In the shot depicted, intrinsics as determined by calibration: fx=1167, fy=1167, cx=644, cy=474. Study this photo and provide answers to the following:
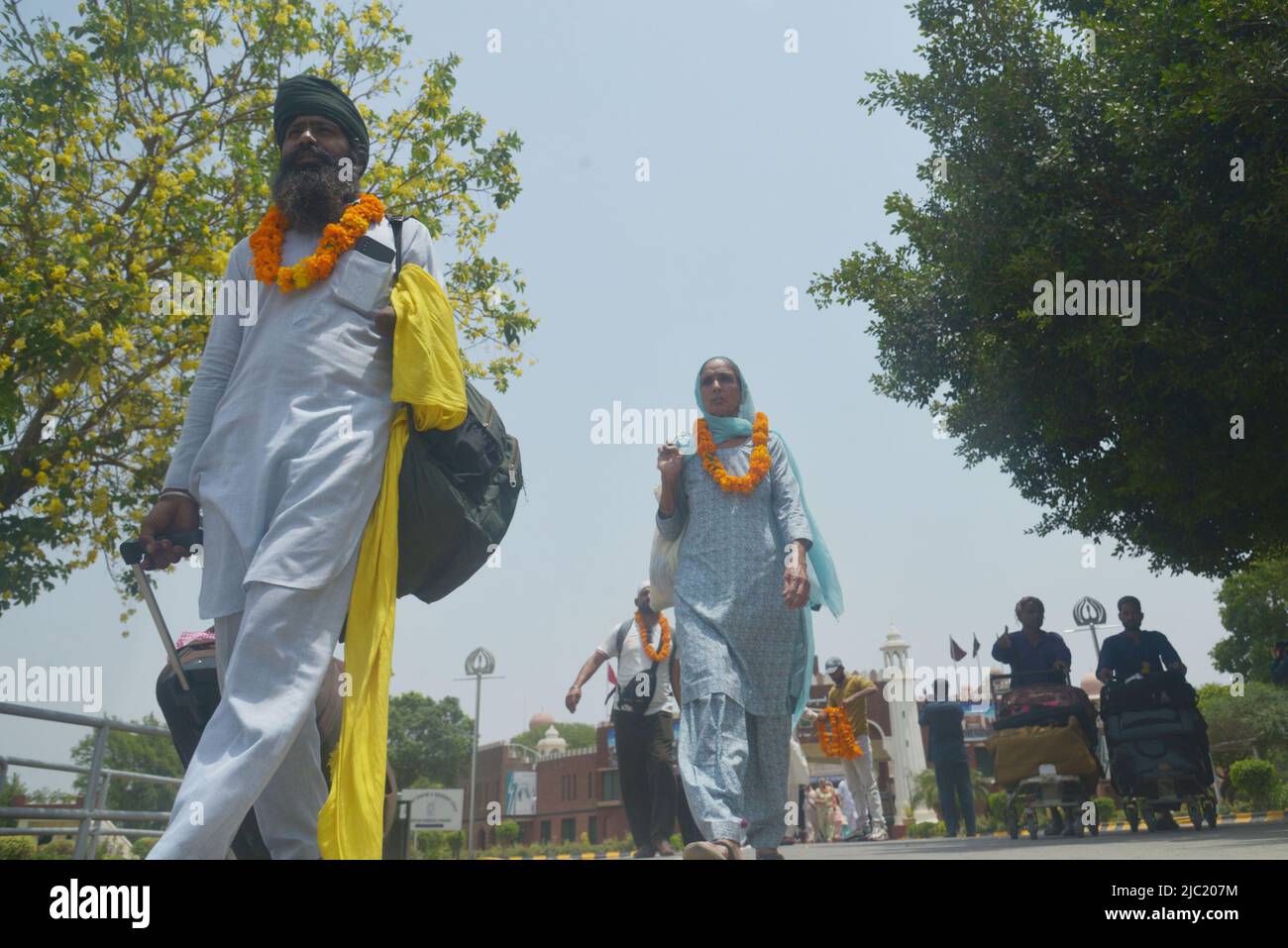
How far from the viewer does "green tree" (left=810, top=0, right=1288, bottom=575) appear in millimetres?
9477

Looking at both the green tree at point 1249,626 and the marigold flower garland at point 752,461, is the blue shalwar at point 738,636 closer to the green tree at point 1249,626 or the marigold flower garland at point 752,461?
the marigold flower garland at point 752,461

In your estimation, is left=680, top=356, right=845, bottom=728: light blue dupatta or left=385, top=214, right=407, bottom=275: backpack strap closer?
left=385, top=214, right=407, bottom=275: backpack strap

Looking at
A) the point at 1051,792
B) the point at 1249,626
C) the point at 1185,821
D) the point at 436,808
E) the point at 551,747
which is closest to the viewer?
the point at 436,808

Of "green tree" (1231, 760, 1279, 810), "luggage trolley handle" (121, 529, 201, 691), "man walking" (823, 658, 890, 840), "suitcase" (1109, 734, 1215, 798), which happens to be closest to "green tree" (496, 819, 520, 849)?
"green tree" (1231, 760, 1279, 810)

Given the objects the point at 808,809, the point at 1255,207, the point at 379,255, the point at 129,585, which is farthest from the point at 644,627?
the point at 808,809

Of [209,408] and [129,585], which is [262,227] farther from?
[129,585]

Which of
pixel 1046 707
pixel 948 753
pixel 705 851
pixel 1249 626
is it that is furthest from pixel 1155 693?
pixel 1249 626

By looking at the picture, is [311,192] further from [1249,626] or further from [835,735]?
[1249,626]

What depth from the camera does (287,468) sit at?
3.10 meters

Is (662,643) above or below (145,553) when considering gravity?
below

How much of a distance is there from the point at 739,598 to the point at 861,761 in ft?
23.0

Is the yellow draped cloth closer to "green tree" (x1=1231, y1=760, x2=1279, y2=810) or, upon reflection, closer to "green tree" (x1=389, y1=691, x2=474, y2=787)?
"green tree" (x1=1231, y1=760, x2=1279, y2=810)

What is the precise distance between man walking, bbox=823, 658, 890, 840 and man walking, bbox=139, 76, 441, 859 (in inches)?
340
